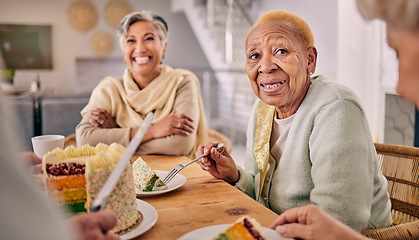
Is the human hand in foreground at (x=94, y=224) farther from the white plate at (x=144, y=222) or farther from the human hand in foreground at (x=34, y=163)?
the human hand in foreground at (x=34, y=163)

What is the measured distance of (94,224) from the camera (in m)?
0.58

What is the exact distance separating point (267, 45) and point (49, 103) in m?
2.68

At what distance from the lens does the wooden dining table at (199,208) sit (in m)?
0.90

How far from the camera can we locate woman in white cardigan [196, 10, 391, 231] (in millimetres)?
1027

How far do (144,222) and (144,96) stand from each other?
1403 millimetres

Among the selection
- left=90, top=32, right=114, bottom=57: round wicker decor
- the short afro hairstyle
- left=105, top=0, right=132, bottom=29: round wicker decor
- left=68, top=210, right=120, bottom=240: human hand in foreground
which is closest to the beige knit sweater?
the short afro hairstyle

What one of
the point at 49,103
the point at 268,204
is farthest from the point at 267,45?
the point at 49,103

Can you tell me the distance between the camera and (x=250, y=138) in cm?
154

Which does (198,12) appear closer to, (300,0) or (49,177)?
(300,0)

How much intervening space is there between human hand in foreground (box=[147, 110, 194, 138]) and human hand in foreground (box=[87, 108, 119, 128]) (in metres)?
0.27

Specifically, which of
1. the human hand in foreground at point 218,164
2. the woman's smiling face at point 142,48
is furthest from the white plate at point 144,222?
the woman's smiling face at point 142,48

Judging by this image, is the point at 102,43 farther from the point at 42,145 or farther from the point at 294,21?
the point at 294,21

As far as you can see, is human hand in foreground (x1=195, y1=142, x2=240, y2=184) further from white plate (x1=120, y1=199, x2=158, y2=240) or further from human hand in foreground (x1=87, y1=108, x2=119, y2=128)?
human hand in foreground (x1=87, y1=108, x2=119, y2=128)

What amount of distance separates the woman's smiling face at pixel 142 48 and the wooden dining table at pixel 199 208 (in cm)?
107
